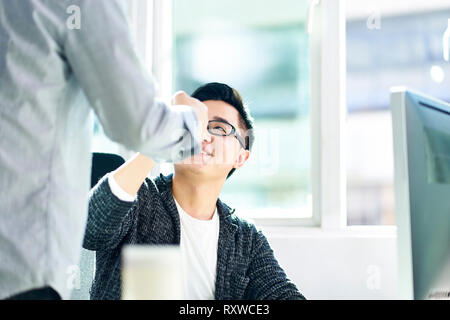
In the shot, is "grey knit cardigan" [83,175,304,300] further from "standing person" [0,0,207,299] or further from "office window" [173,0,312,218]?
"office window" [173,0,312,218]

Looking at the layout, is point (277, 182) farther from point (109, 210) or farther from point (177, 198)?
point (109, 210)

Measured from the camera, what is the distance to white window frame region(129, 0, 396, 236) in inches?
70.7

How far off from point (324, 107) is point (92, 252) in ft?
3.16

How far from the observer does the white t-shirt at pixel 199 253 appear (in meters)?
1.23

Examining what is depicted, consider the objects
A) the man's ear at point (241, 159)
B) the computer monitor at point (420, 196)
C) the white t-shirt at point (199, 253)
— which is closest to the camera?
the computer monitor at point (420, 196)

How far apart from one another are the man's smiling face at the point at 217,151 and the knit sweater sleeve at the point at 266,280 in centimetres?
22

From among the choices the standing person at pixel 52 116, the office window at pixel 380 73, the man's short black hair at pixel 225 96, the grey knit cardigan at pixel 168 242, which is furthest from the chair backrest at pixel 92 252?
the office window at pixel 380 73

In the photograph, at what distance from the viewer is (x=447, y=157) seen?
0.95 m

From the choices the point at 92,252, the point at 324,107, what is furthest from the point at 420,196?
the point at 324,107

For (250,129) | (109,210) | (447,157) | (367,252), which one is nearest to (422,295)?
(447,157)

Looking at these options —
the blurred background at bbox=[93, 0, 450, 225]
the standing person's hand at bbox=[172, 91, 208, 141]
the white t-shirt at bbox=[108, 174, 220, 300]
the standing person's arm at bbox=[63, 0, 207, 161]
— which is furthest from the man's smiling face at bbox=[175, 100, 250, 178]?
the standing person's arm at bbox=[63, 0, 207, 161]

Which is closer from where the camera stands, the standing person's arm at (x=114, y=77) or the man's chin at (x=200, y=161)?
the standing person's arm at (x=114, y=77)

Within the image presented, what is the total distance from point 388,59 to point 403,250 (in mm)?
1259

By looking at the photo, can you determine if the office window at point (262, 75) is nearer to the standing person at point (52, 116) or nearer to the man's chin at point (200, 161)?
the man's chin at point (200, 161)
